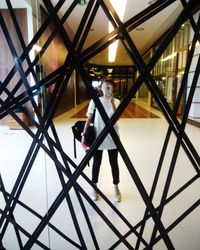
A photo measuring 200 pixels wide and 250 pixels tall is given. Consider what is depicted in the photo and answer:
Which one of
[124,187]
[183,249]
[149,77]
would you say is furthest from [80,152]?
[149,77]

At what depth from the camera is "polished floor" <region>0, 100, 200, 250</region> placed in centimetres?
170

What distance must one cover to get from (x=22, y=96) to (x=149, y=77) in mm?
479

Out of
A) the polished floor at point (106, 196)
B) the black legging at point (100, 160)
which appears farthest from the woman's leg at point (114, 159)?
the polished floor at point (106, 196)

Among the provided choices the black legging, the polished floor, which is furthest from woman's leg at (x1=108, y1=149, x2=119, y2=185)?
the polished floor

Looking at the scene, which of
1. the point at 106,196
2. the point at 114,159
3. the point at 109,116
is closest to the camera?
the point at 109,116

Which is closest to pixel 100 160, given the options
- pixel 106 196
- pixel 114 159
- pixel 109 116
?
pixel 114 159

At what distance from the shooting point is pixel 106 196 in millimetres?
2377

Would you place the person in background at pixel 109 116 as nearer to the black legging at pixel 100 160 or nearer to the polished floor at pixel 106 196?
the black legging at pixel 100 160

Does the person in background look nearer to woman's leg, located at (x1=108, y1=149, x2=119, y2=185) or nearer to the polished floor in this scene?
woman's leg, located at (x1=108, y1=149, x2=119, y2=185)

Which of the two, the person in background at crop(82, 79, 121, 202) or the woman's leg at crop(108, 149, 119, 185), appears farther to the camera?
the woman's leg at crop(108, 149, 119, 185)

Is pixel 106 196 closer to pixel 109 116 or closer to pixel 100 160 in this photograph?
pixel 100 160

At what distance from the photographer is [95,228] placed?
1842mm

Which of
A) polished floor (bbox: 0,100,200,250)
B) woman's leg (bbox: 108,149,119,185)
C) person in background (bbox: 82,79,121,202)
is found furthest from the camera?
woman's leg (bbox: 108,149,119,185)

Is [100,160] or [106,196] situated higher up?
[100,160]
